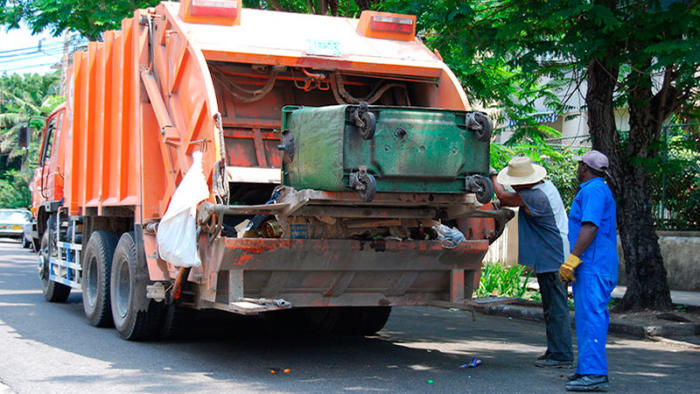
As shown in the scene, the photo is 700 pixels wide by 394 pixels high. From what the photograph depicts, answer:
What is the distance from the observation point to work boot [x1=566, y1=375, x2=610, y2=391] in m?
5.70

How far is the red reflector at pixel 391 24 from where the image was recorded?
7.66 m

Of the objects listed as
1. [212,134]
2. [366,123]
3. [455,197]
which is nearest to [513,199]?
[455,197]

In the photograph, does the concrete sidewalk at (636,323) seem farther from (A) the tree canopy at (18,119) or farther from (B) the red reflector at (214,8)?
(A) the tree canopy at (18,119)

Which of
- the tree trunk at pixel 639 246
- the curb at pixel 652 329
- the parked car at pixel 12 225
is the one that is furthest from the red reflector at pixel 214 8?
the parked car at pixel 12 225

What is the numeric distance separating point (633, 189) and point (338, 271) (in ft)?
16.8

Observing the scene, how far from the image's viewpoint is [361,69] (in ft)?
Answer: 23.9

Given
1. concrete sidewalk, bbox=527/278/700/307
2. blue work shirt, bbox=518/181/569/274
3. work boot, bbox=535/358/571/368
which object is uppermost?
blue work shirt, bbox=518/181/569/274

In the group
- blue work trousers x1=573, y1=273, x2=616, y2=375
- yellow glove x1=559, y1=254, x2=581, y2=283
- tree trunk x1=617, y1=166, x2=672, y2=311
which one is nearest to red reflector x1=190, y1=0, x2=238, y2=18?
yellow glove x1=559, y1=254, x2=581, y2=283

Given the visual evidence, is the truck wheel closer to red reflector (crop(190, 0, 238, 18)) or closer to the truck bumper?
the truck bumper

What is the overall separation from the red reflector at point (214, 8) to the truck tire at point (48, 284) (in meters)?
5.24

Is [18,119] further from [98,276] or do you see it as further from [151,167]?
A: [151,167]

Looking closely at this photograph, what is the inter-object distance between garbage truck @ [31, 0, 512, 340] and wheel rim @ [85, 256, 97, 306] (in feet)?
0.06

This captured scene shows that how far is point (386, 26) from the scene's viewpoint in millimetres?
7711

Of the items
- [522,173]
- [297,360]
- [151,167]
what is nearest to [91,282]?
[151,167]
